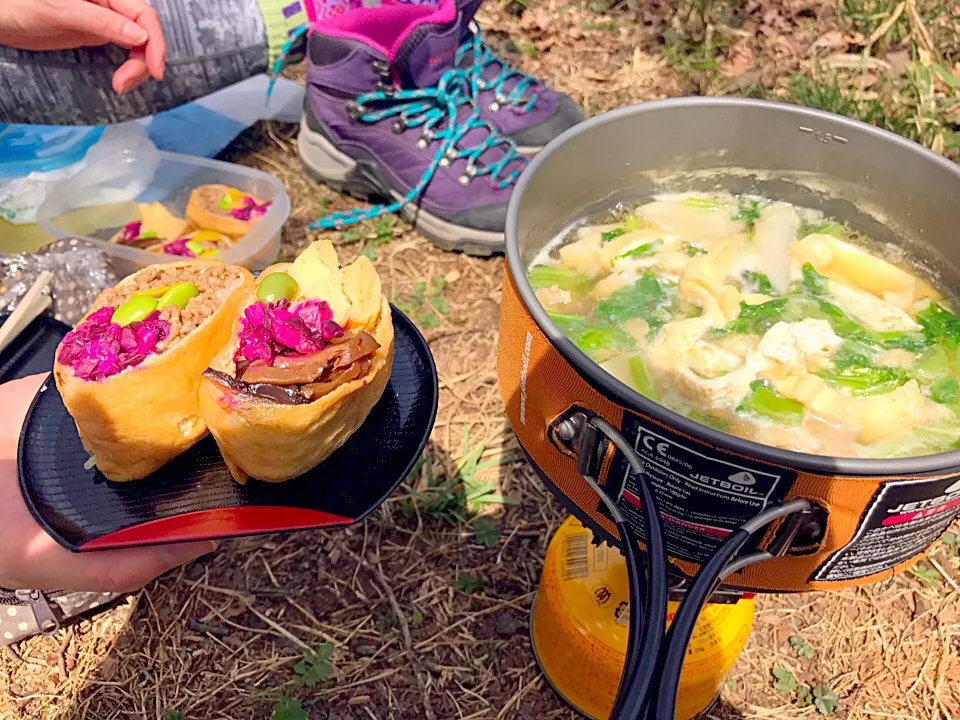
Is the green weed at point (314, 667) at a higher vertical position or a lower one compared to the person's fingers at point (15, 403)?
lower

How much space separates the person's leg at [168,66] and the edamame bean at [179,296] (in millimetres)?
1862

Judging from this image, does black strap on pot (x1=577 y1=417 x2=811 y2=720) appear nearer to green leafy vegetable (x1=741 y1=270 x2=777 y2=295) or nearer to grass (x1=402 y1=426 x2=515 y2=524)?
green leafy vegetable (x1=741 y1=270 x2=777 y2=295)

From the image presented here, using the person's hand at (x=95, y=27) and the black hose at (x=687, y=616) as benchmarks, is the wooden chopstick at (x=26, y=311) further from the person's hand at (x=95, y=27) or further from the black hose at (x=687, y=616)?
the black hose at (x=687, y=616)

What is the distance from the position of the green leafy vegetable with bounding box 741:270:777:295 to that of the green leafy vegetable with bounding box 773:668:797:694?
3.66 ft

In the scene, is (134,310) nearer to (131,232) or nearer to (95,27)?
A: (95,27)

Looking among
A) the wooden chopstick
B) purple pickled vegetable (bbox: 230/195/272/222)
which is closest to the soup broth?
the wooden chopstick

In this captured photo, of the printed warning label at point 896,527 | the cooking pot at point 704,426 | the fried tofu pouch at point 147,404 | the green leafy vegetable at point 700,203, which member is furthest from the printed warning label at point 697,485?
the fried tofu pouch at point 147,404

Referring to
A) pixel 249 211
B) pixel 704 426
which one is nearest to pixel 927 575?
pixel 704 426

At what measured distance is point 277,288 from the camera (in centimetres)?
173

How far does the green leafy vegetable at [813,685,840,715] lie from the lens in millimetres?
2025

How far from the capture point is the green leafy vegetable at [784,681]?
6.80 feet

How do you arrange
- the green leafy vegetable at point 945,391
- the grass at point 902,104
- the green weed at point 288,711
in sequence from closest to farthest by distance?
the green leafy vegetable at point 945,391
the green weed at point 288,711
the grass at point 902,104

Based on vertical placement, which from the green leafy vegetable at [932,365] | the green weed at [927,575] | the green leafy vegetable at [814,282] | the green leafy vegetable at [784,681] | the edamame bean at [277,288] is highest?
the green leafy vegetable at [814,282]

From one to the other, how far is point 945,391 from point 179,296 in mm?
1680
